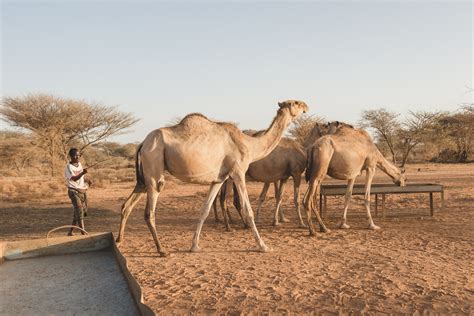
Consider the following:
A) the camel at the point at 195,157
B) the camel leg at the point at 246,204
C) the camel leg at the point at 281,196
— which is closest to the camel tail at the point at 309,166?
the camel leg at the point at 281,196

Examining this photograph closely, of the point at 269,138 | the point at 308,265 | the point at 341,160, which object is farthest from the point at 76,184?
the point at 341,160

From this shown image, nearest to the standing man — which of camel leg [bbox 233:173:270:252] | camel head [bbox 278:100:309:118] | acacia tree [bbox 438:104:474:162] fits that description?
camel leg [bbox 233:173:270:252]

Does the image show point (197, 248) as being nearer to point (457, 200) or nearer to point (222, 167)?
point (222, 167)

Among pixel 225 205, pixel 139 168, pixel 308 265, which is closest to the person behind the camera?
pixel 308 265

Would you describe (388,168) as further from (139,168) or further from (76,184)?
(76,184)

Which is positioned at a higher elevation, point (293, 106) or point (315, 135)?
point (293, 106)

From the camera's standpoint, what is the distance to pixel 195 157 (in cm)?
721

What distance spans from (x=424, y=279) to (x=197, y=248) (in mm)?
3814

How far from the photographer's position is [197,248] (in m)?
7.68

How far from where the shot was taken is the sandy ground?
16.1ft

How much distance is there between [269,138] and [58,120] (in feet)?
78.3

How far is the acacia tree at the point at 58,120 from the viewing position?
28062mm

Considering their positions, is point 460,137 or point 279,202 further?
point 460,137

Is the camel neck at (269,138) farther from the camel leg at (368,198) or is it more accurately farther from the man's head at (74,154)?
the man's head at (74,154)
